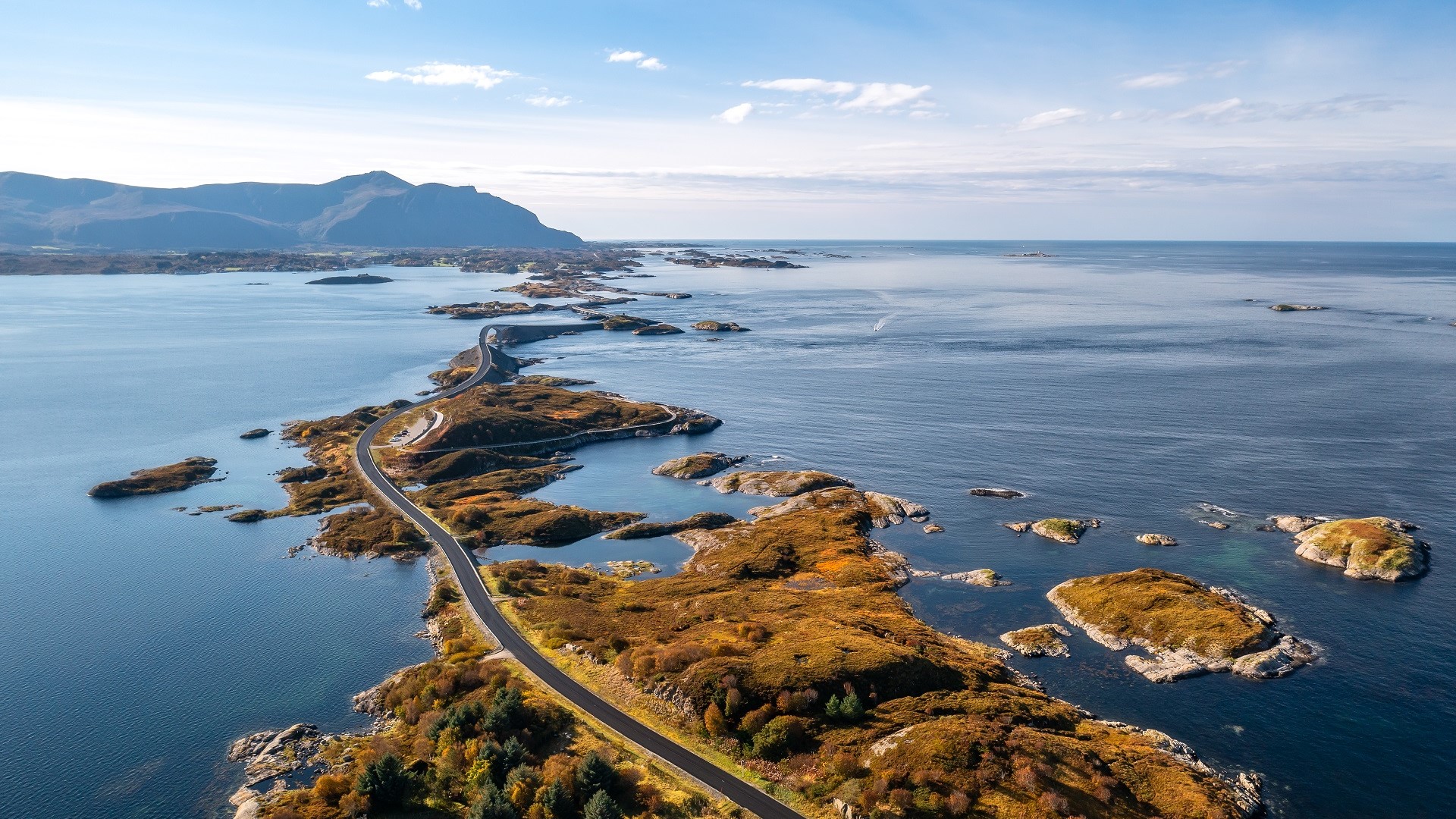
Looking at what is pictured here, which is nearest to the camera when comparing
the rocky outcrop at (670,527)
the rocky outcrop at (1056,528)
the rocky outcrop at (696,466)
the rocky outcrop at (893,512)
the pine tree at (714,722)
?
the pine tree at (714,722)

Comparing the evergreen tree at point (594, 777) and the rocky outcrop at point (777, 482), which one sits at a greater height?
the evergreen tree at point (594, 777)

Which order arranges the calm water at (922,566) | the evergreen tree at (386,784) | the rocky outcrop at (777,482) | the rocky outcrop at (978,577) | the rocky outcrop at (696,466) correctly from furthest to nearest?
the rocky outcrop at (696,466)
the rocky outcrop at (777,482)
the rocky outcrop at (978,577)
the calm water at (922,566)
the evergreen tree at (386,784)

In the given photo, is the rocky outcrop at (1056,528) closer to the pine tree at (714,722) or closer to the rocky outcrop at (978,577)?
the rocky outcrop at (978,577)

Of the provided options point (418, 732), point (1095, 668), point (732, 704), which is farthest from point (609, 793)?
point (1095, 668)

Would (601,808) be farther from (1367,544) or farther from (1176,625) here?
(1367,544)

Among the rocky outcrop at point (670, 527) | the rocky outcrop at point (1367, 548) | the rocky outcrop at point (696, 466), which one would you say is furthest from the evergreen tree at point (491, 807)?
the rocky outcrop at point (1367, 548)

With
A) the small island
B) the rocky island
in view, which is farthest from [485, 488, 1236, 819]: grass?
the small island

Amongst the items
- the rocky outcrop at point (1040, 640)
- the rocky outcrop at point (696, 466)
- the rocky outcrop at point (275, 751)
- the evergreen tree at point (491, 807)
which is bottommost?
the rocky outcrop at point (275, 751)

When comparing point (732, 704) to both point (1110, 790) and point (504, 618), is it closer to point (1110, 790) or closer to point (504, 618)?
point (1110, 790)
